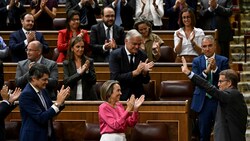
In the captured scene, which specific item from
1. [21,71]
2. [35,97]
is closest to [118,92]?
[35,97]

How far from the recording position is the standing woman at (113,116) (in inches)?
269

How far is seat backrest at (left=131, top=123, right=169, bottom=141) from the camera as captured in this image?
24.4 feet

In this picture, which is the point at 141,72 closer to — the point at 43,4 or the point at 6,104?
the point at 6,104

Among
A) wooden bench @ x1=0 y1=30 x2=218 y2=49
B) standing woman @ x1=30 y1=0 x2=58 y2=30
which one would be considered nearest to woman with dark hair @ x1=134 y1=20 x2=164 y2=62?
wooden bench @ x1=0 y1=30 x2=218 y2=49

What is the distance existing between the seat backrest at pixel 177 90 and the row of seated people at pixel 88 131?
0.90 metres

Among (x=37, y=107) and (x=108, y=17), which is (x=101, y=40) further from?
(x=37, y=107)

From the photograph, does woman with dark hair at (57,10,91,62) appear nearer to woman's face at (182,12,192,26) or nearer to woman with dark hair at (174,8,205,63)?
woman with dark hair at (174,8,205,63)

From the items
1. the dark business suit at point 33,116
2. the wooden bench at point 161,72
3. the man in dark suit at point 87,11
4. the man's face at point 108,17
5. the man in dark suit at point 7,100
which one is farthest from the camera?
the man in dark suit at point 87,11

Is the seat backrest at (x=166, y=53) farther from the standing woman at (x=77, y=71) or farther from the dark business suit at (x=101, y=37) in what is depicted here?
the standing woman at (x=77, y=71)

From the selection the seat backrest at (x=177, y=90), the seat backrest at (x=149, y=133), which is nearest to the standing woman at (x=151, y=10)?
the seat backrest at (x=177, y=90)

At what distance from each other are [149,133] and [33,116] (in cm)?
123

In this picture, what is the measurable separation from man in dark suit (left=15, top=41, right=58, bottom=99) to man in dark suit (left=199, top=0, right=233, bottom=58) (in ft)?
9.90

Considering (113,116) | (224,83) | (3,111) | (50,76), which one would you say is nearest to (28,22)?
(50,76)

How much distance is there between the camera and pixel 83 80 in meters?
8.11
